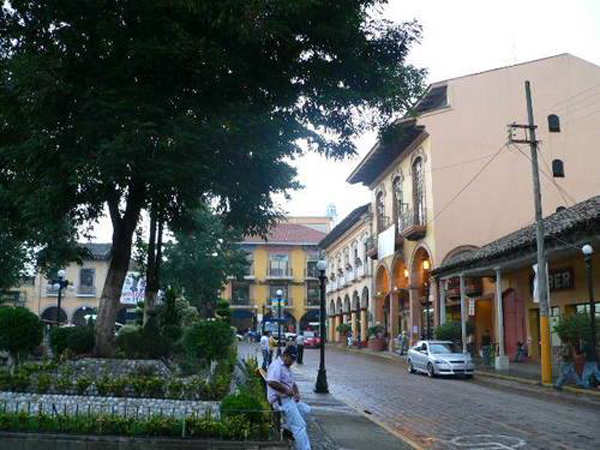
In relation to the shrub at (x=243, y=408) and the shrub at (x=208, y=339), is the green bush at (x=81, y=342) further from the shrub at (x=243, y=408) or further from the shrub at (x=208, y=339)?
the shrub at (x=243, y=408)

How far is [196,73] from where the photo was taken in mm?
11555

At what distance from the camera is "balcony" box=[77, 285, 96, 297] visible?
211 feet

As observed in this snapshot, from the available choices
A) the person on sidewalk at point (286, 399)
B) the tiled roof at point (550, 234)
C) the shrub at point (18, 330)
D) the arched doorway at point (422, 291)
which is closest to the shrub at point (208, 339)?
the shrub at point (18, 330)

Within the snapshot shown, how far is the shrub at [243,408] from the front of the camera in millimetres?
9469

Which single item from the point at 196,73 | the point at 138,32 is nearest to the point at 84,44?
the point at 138,32

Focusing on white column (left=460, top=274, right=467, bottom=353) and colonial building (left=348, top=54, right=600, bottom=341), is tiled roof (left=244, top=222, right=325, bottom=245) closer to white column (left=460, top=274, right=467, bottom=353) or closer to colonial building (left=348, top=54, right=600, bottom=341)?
colonial building (left=348, top=54, right=600, bottom=341)

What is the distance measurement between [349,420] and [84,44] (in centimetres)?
851

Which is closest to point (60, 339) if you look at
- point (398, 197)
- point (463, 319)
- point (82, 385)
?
point (82, 385)

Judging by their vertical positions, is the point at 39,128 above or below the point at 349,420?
above

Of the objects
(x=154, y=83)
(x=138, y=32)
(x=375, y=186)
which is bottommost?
(x=154, y=83)

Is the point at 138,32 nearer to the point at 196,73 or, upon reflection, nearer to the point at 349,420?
the point at 196,73

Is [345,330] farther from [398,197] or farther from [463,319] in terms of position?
[463,319]

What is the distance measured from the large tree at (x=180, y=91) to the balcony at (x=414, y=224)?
24.2 metres

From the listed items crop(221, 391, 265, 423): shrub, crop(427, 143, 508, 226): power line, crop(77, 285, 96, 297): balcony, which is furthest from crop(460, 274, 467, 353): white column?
crop(77, 285, 96, 297): balcony
